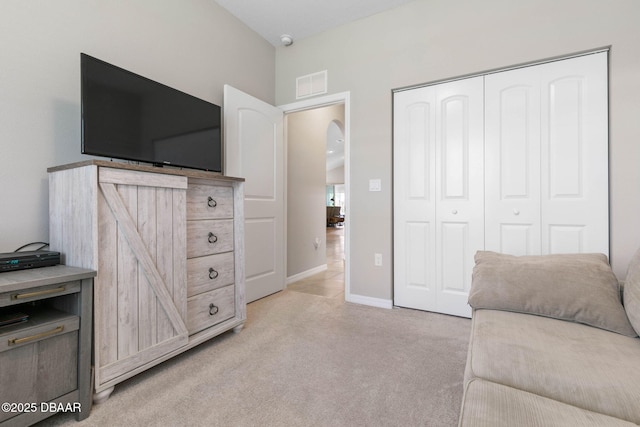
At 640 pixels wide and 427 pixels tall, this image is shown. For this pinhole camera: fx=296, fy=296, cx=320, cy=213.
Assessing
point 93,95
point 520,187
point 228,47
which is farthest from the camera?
point 228,47

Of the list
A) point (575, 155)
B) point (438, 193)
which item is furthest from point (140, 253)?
point (575, 155)

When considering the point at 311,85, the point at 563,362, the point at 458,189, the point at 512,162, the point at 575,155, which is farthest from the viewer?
the point at 311,85

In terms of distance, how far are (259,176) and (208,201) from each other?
1.02m

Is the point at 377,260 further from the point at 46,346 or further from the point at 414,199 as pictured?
the point at 46,346

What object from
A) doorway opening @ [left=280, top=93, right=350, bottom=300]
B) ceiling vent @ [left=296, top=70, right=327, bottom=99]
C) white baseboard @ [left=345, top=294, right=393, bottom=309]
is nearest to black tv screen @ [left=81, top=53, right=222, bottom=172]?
ceiling vent @ [left=296, top=70, right=327, bottom=99]

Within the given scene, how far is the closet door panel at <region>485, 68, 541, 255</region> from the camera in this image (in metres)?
2.18

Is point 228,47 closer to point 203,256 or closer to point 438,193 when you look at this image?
point 203,256

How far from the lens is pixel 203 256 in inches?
73.8

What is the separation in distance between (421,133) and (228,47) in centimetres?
193

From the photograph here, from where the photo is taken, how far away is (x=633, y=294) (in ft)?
3.88

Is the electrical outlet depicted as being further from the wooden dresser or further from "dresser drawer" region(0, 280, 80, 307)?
"dresser drawer" region(0, 280, 80, 307)

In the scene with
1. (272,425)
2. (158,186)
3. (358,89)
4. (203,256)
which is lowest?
(272,425)

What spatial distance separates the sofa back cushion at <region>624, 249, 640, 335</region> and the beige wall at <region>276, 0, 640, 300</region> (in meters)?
0.93

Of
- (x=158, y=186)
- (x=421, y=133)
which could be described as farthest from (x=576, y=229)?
(x=158, y=186)
